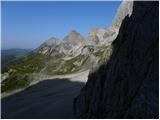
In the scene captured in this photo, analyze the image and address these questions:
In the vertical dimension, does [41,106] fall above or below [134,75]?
below

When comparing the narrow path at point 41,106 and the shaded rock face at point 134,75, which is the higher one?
the shaded rock face at point 134,75

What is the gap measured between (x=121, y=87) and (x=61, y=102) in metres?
31.6

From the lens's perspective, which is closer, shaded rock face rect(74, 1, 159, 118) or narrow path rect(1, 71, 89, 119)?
shaded rock face rect(74, 1, 159, 118)

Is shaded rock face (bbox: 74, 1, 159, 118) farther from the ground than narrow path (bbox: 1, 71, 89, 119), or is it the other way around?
shaded rock face (bbox: 74, 1, 159, 118)

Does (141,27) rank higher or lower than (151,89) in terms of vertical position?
higher

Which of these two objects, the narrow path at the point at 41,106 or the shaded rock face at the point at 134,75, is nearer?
the shaded rock face at the point at 134,75

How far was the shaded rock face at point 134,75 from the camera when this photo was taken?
23.4 meters

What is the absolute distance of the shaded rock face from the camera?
23.4 m

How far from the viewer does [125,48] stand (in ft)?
94.0

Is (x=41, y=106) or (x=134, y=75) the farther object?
(x=41, y=106)

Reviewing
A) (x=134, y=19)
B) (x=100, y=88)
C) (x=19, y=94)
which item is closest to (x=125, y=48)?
(x=134, y=19)

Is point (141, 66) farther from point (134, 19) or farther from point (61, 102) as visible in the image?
point (61, 102)

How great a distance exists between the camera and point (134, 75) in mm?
26219

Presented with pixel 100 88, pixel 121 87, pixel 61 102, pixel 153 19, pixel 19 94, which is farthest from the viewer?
pixel 19 94
